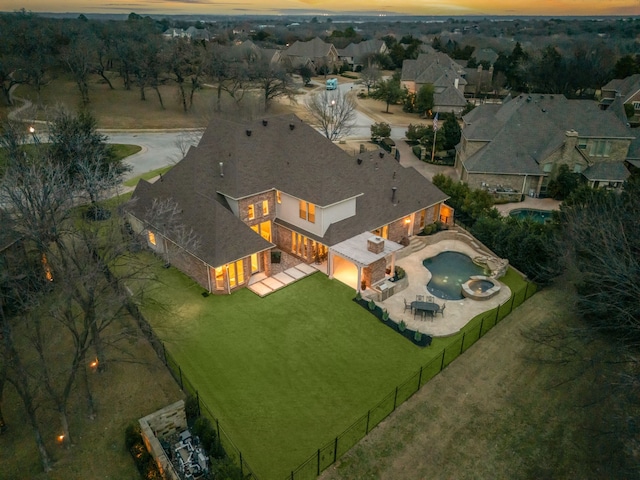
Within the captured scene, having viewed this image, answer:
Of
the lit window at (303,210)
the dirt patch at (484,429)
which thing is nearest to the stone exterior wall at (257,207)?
the lit window at (303,210)

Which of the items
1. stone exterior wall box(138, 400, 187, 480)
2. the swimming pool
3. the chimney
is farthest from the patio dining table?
the swimming pool

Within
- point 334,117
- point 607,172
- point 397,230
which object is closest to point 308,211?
point 397,230

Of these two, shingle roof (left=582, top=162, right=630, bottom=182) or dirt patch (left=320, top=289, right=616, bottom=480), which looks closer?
dirt patch (left=320, top=289, right=616, bottom=480)

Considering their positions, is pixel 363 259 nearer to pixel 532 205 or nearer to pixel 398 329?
pixel 398 329

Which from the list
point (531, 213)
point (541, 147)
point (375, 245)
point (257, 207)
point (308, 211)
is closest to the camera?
point (375, 245)

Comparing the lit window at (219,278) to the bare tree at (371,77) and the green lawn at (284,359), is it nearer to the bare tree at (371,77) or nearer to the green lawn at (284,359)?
the green lawn at (284,359)

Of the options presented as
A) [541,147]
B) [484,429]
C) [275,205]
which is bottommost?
[484,429]

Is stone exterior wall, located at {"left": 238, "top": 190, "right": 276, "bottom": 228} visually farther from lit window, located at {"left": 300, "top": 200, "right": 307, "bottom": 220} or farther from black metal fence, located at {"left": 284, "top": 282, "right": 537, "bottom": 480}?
black metal fence, located at {"left": 284, "top": 282, "right": 537, "bottom": 480}
